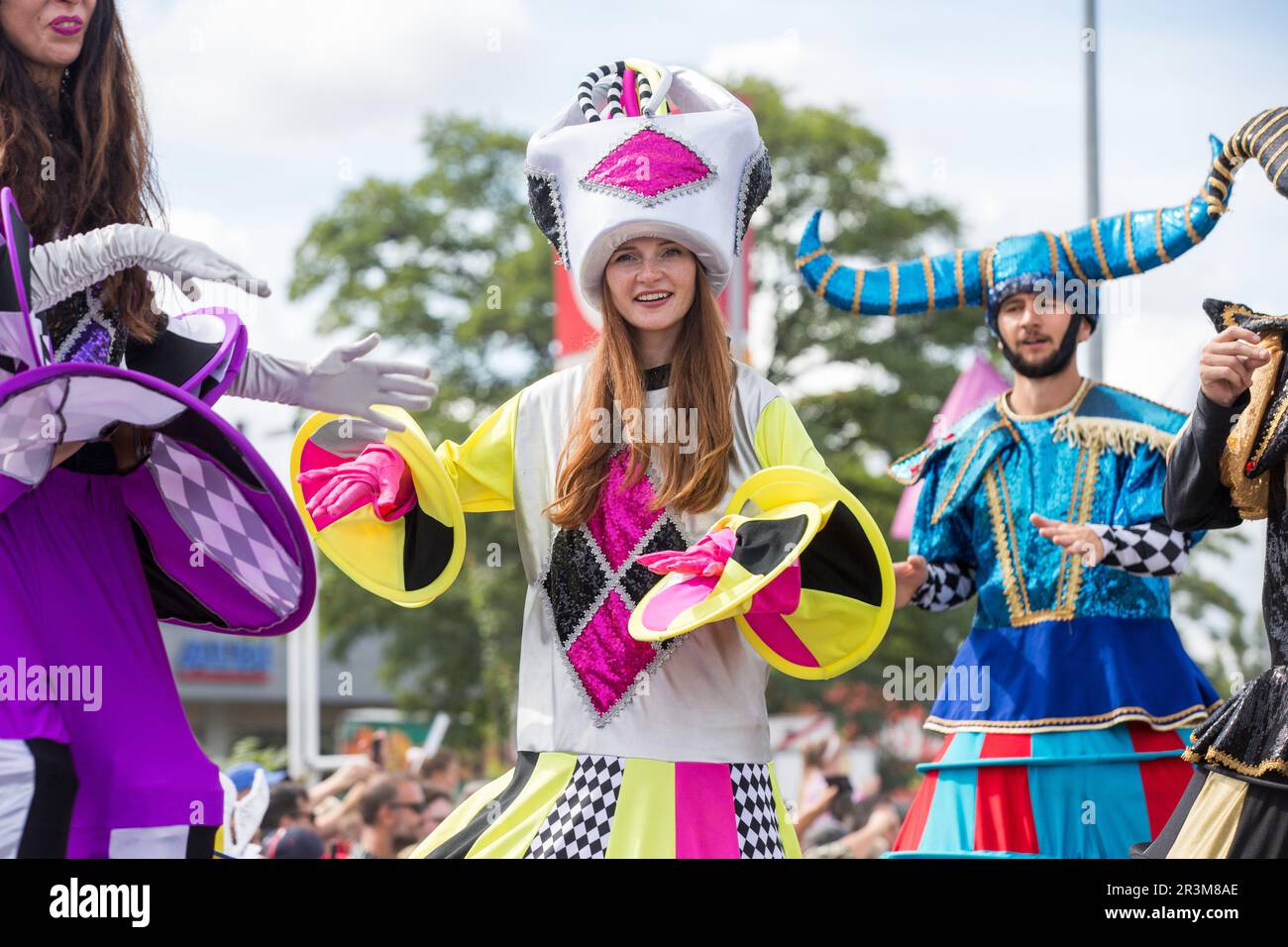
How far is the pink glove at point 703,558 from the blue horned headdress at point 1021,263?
1713 millimetres

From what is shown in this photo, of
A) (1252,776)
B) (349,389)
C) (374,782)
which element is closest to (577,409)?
(349,389)

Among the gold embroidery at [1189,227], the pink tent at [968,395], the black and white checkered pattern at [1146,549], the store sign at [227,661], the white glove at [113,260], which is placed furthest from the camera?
the store sign at [227,661]

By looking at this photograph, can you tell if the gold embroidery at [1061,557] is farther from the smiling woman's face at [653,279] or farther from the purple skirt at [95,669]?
the purple skirt at [95,669]

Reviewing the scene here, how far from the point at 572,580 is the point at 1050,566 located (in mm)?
1595

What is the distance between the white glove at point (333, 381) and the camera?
3.21 metres

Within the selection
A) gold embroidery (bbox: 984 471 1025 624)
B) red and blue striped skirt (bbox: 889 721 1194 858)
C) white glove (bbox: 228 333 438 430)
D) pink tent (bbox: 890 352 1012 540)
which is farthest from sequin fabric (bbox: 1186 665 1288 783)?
pink tent (bbox: 890 352 1012 540)

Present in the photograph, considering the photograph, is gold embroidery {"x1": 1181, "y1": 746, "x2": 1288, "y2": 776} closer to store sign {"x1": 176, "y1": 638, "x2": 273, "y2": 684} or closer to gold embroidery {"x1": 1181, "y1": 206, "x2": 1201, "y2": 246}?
gold embroidery {"x1": 1181, "y1": 206, "x2": 1201, "y2": 246}

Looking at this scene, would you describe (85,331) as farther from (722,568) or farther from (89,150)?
(722,568)

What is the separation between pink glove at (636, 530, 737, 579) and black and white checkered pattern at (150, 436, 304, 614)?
695 millimetres

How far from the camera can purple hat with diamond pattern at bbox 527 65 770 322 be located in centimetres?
331

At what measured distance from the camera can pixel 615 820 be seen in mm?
3094

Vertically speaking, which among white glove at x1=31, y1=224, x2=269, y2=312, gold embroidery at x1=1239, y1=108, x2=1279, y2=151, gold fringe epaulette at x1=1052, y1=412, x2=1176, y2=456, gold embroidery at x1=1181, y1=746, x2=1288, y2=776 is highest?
gold embroidery at x1=1239, y1=108, x2=1279, y2=151

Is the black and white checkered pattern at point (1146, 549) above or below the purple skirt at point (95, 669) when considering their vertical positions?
above

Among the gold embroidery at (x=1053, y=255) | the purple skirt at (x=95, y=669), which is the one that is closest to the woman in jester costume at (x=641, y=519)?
the purple skirt at (x=95, y=669)
